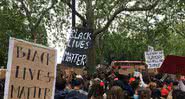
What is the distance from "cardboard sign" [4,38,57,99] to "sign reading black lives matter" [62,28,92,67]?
7488 mm

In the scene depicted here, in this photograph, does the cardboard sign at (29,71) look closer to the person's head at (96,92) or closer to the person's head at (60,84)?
the person's head at (96,92)

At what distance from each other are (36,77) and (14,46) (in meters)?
0.45

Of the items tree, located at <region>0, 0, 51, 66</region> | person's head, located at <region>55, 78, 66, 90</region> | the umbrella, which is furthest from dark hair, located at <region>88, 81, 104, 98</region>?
tree, located at <region>0, 0, 51, 66</region>

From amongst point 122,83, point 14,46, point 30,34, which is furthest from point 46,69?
point 30,34

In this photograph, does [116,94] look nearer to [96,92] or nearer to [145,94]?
[145,94]

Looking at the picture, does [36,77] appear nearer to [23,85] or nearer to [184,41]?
[23,85]

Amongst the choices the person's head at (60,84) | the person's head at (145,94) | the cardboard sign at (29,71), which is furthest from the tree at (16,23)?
the cardboard sign at (29,71)

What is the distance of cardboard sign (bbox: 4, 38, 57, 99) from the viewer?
4777mm

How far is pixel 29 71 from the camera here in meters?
4.99

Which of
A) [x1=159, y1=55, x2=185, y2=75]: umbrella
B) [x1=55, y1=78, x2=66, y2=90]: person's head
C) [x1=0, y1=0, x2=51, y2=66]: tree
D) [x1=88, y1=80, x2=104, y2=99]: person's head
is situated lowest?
[x1=88, y1=80, x2=104, y2=99]: person's head

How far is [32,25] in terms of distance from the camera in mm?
25016

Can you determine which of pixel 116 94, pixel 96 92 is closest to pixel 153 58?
pixel 96 92

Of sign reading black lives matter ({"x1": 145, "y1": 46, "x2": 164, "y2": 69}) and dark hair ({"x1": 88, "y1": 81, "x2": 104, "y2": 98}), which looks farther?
sign reading black lives matter ({"x1": 145, "y1": 46, "x2": 164, "y2": 69})

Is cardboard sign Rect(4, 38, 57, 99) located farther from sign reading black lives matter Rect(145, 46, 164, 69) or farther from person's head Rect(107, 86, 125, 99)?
sign reading black lives matter Rect(145, 46, 164, 69)
